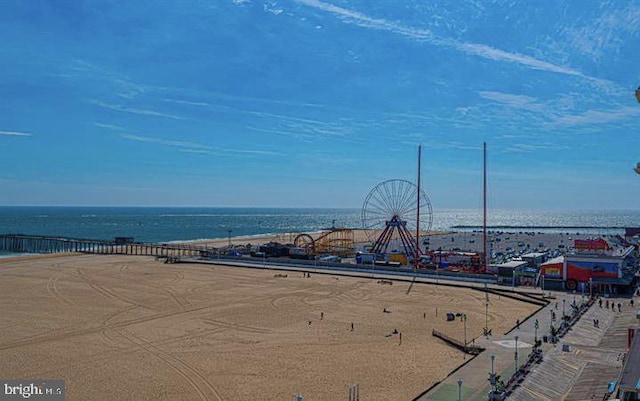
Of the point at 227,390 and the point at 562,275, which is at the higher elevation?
the point at 562,275

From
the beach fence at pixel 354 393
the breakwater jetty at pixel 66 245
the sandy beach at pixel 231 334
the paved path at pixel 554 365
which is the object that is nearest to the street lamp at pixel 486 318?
the sandy beach at pixel 231 334

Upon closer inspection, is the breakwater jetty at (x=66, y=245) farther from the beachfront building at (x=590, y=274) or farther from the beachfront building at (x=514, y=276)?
the beachfront building at (x=590, y=274)

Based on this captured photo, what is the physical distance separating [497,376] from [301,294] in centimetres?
2616

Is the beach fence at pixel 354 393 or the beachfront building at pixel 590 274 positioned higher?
the beachfront building at pixel 590 274

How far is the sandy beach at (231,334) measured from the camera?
22.9m

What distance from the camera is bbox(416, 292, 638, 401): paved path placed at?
20.2m

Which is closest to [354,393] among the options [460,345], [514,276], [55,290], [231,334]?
[460,345]

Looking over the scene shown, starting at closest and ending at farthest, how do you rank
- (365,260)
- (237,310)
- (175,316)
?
(175,316), (237,310), (365,260)

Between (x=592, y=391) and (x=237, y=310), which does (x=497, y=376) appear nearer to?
(x=592, y=391)

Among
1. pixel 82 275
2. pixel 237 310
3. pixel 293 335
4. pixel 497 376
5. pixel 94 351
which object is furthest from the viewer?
pixel 82 275

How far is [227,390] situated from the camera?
22.0 m

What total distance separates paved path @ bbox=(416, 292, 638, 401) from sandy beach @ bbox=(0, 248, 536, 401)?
1.77 metres

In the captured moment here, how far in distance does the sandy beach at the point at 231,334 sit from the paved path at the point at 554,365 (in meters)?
1.77

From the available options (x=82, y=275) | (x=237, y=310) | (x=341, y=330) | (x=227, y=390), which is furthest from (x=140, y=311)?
(x=82, y=275)
